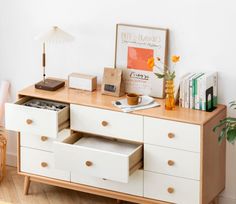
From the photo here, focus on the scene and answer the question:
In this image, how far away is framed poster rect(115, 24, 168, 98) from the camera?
14.0 ft

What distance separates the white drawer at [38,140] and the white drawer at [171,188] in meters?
0.57

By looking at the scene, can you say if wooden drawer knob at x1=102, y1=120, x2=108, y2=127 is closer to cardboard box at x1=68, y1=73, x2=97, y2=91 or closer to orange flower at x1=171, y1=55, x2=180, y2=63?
cardboard box at x1=68, y1=73, x2=97, y2=91

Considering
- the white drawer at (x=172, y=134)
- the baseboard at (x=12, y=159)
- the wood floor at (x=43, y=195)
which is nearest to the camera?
the white drawer at (x=172, y=134)

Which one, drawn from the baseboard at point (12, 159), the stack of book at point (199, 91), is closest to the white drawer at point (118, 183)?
the stack of book at point (199, 91)

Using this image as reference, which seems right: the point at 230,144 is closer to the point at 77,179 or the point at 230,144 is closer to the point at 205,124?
the point at 205,124

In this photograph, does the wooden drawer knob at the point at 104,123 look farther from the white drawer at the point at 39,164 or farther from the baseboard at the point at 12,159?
the baseboard at the point at 12,159

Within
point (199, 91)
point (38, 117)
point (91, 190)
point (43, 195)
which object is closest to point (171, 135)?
point (199, 91)

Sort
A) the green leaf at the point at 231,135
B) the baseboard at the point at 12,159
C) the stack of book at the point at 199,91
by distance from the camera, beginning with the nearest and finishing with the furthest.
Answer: the green leaf at the point at 231,135, the stack of book at the point at 199,91, the baseboard at the point at 12,159

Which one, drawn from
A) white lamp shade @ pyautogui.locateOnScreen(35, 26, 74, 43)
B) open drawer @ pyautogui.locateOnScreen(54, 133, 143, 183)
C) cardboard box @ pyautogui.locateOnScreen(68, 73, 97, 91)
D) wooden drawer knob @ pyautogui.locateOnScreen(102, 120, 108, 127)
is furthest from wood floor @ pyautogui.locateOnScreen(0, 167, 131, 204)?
white lamp shade @ pyautogui.locateOnScreen(35, 26, 74, 43)

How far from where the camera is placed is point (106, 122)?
4207 mm

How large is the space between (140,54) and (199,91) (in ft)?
1.50

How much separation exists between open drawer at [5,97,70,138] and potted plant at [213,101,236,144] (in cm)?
89

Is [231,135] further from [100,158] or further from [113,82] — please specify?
[113,82]

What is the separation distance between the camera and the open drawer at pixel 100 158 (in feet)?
13.2
